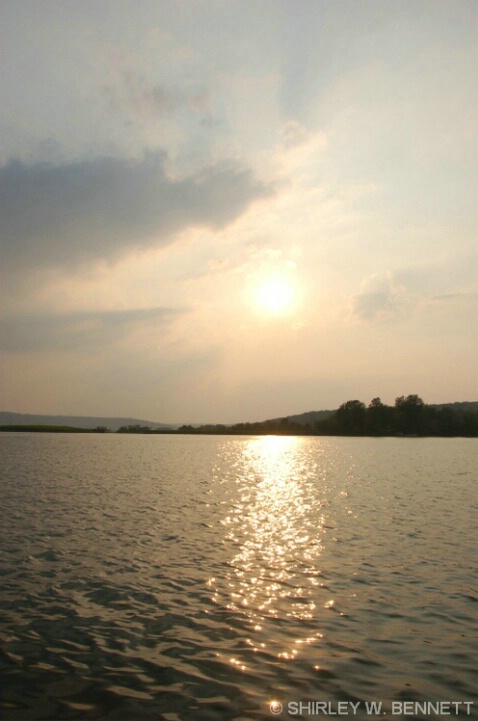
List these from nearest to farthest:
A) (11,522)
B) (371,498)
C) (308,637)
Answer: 1. (308,637)
2. (11,522)
3. (371,498)

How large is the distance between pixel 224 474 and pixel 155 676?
64.6 metres

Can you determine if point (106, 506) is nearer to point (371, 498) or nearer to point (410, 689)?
point (371, 498)

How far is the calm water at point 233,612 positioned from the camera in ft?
45.5

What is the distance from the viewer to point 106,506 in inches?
1758

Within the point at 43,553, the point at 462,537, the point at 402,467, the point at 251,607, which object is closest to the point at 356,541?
the point at 462,537

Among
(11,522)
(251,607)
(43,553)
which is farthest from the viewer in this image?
(11,522)

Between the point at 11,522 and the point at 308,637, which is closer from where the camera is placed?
the point at 308,637

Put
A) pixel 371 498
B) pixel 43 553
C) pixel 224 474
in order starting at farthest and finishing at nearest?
pixel 224 474 < pixel 371 498 < pixel 43 553

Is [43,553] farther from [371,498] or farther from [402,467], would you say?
[402,467]

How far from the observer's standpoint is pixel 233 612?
20.1 metres

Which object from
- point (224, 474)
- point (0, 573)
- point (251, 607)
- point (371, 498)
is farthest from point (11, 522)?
point (224, 474)

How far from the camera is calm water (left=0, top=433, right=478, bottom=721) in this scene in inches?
546

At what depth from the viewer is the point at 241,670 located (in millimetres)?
15266

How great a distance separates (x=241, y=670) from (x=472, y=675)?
21.4 feet
